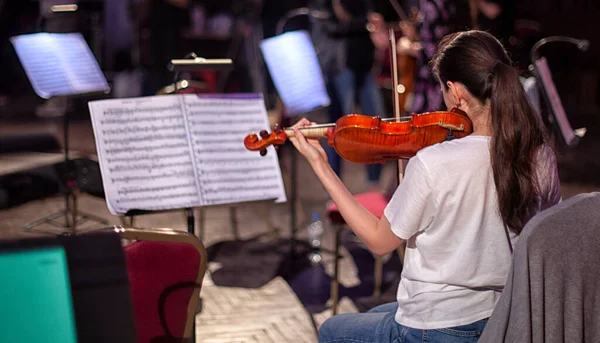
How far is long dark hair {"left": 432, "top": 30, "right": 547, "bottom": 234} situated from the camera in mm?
1921

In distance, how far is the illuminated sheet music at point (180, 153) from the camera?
2533mm

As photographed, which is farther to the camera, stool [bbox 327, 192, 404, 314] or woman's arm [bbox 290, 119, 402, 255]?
stool [bbox 327, 192, 404, 314]

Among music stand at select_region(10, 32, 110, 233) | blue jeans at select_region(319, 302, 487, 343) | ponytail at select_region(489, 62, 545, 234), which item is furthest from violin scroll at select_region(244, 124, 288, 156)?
music stand at select_region(10, 32, 110, 233)

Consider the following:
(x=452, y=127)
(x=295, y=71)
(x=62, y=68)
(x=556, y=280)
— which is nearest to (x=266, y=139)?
(x=452, y=127)

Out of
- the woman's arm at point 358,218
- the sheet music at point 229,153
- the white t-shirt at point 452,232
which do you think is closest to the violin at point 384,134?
the woman's arm at point 358,218

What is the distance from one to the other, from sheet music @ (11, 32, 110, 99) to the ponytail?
2.96 metres

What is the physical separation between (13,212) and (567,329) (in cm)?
445

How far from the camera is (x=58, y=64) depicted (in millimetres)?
4328

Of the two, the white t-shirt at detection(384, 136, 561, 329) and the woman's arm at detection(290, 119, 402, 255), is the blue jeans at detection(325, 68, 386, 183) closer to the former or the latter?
the woman's arm at detection(290, 119, 402, 255)

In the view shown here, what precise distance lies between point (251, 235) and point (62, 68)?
1.63 m

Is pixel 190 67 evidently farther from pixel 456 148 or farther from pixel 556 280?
pixel 556 280

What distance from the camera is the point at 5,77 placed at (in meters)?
11.6

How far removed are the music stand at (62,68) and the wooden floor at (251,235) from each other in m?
0.84

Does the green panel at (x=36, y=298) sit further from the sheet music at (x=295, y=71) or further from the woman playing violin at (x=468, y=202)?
the sheet music at (x=295, y=71)
